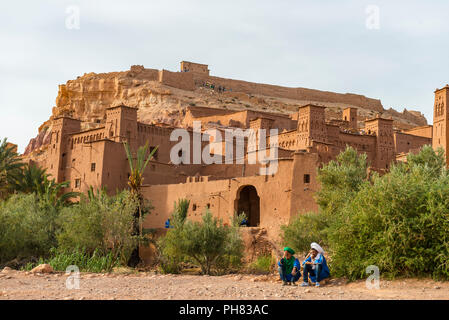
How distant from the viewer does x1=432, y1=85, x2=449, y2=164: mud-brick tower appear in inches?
1330

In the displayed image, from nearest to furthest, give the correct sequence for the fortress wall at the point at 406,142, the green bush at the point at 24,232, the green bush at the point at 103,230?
the green bush at the point at 103,230 → the green bush at the point at 24,232 → the fortress wall at the point at 406,142

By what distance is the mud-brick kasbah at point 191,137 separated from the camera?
83.9ft

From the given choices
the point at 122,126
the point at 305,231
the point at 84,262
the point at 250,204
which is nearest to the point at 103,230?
the point at 84,262

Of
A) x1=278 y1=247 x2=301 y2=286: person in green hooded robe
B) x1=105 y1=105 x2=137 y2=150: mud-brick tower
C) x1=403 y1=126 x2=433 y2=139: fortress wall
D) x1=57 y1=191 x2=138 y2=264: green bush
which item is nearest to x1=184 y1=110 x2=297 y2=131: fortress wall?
x1=403 y1=126 x2=433 y2=139: fortress wall

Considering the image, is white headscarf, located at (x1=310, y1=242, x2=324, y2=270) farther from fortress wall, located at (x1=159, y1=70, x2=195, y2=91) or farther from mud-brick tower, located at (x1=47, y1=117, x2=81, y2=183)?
fortress wall, located at (x1=159, y1=70, x2=195, y2=91)

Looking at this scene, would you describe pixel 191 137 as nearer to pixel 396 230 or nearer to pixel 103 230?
pixel 103 230

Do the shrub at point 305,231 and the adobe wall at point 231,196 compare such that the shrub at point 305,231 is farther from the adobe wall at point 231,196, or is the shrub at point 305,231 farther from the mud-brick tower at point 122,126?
the mud-brick tower at point 122,126

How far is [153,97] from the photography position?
2282 inches

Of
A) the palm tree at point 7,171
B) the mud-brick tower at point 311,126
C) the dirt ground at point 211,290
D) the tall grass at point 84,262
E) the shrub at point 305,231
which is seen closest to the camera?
the dirt ground at point 211,290

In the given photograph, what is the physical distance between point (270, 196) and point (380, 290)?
532 inches

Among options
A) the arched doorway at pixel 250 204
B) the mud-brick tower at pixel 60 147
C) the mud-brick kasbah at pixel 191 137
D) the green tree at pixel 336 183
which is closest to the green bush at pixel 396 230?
the green tree at pixel 336 183

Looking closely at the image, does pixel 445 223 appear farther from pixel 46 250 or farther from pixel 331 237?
pixel 46 250

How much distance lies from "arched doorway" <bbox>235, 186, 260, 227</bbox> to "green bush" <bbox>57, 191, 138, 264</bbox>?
27.1ft

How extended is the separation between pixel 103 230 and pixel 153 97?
Result: 38175mm
